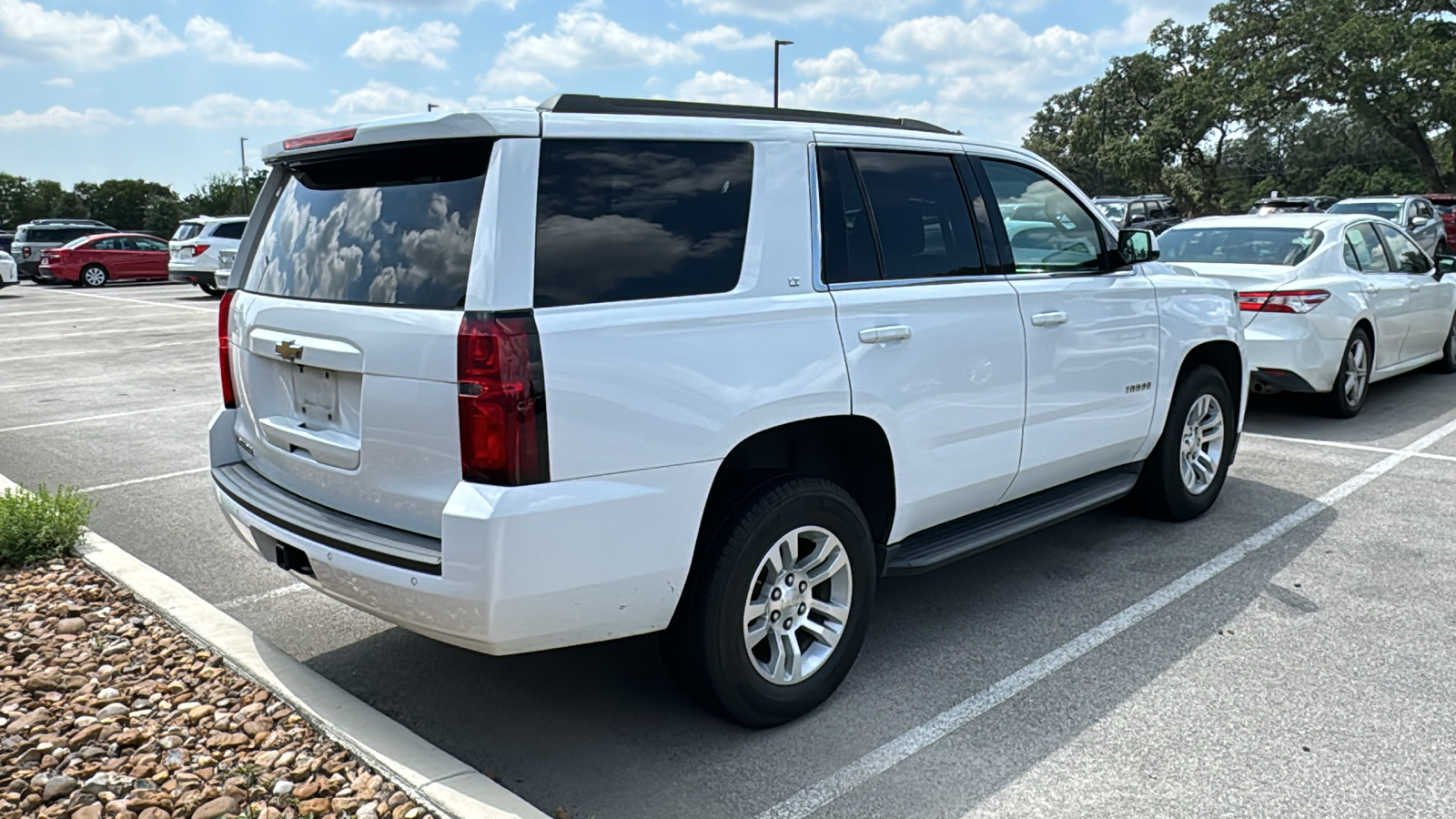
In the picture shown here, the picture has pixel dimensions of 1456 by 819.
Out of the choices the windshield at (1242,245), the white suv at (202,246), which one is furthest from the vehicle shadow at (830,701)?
the white suv at (202,246)

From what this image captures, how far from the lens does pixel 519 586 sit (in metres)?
2.86

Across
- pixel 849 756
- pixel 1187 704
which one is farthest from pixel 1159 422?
pixel 849 756

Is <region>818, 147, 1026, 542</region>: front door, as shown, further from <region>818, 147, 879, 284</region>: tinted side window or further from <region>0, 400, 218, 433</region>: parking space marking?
<region>0, 400, 218, 433</region>: parking space marking

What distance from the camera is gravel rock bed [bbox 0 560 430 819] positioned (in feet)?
9.49

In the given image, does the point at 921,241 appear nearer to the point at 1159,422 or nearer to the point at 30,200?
the point at 1159,422

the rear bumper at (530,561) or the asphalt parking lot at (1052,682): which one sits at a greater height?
the rear bumper at (530,561)

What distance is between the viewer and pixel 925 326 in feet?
12.7

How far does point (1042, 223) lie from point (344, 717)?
3.46m

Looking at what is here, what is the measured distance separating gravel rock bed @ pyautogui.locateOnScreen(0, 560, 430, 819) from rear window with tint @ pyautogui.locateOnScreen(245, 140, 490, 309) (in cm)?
132

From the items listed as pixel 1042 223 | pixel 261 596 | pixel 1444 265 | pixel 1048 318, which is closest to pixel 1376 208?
pixel 1444 265

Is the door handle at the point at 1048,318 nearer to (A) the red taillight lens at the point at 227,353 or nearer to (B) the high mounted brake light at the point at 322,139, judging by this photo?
(B) the high mounted brake light at the point at 322,139

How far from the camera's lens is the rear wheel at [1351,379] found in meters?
8.19

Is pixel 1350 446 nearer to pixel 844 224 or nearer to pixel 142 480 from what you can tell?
pixel 844 224

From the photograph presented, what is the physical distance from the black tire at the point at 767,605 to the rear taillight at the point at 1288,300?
5.58m
